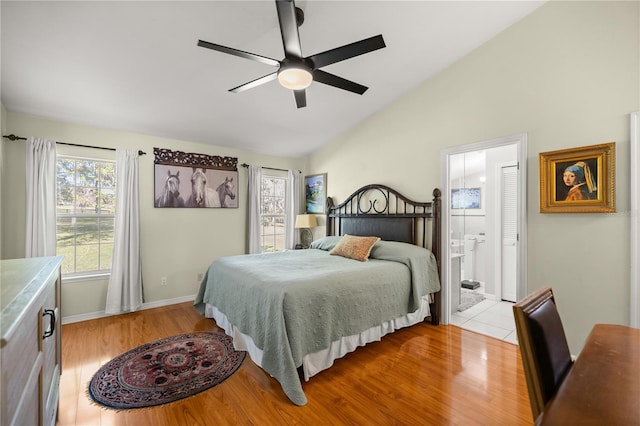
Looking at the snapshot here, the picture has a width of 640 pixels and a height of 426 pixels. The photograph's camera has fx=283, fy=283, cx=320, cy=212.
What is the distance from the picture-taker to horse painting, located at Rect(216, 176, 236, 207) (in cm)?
450

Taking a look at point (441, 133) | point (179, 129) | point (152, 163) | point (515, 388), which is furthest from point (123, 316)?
point (441, 133)

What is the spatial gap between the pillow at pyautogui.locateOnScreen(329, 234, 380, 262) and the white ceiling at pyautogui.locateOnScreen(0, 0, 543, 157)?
1.84 meters

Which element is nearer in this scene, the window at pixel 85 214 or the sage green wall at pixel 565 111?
the sage green wall at pixel 565 111

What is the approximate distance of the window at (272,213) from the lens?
510 cm

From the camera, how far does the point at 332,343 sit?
2.40 m

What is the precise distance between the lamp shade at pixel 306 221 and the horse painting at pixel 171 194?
1.88m

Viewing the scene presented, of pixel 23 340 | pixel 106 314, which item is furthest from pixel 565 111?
pixel 106 314

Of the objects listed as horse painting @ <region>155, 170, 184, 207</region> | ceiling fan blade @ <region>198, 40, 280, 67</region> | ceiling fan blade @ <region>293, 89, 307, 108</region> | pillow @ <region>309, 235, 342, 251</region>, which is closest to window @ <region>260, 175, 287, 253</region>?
pillow @ <region>309, 235, 342, 251</region>

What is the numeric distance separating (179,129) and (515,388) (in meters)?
4.56

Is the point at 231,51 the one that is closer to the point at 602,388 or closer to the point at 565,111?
the point at 602,388

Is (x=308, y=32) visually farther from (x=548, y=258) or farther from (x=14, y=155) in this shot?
(x=14, y=155)

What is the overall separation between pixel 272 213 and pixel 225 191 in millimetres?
984

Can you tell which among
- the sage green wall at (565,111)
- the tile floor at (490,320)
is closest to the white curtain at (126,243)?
the sage green wall at (565,111)

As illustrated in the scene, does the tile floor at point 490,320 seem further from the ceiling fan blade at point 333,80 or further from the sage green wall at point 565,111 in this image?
the ceiling fan blade at point 333,80
